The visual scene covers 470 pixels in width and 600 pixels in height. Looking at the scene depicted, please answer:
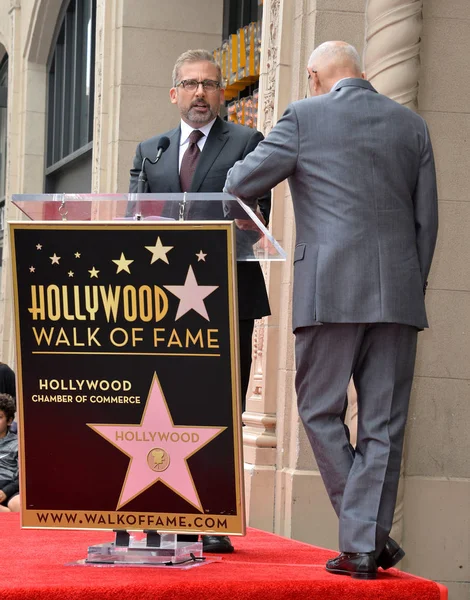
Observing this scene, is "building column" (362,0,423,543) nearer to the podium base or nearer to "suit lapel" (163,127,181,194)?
"suit lapel" (163,127,181,194)

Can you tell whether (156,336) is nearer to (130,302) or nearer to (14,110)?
(130,302)

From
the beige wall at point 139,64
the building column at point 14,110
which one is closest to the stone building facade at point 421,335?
the beige wall at point 139,64

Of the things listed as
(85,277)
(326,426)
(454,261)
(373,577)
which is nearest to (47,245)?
(85,277)

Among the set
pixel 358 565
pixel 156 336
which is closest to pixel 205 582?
pixel 358 565

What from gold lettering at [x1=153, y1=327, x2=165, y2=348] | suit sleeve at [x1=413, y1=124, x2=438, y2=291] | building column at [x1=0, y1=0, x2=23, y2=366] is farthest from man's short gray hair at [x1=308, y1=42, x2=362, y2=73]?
building column at [x1=0, y1=0, x2=23, y2=366]

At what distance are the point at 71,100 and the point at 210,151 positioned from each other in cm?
1390

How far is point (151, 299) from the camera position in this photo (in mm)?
4367

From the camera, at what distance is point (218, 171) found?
17.0 feet

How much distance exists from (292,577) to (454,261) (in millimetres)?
3785

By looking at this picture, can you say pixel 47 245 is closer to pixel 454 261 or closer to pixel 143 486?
pixel 143 486

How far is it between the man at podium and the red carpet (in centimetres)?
96

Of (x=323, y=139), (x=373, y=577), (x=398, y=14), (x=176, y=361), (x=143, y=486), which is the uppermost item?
(x=398, y=14)

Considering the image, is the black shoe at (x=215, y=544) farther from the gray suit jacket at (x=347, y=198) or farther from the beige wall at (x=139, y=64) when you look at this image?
the beige wall at (x=139, y=64)

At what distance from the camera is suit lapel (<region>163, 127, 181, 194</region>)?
5.21 m
